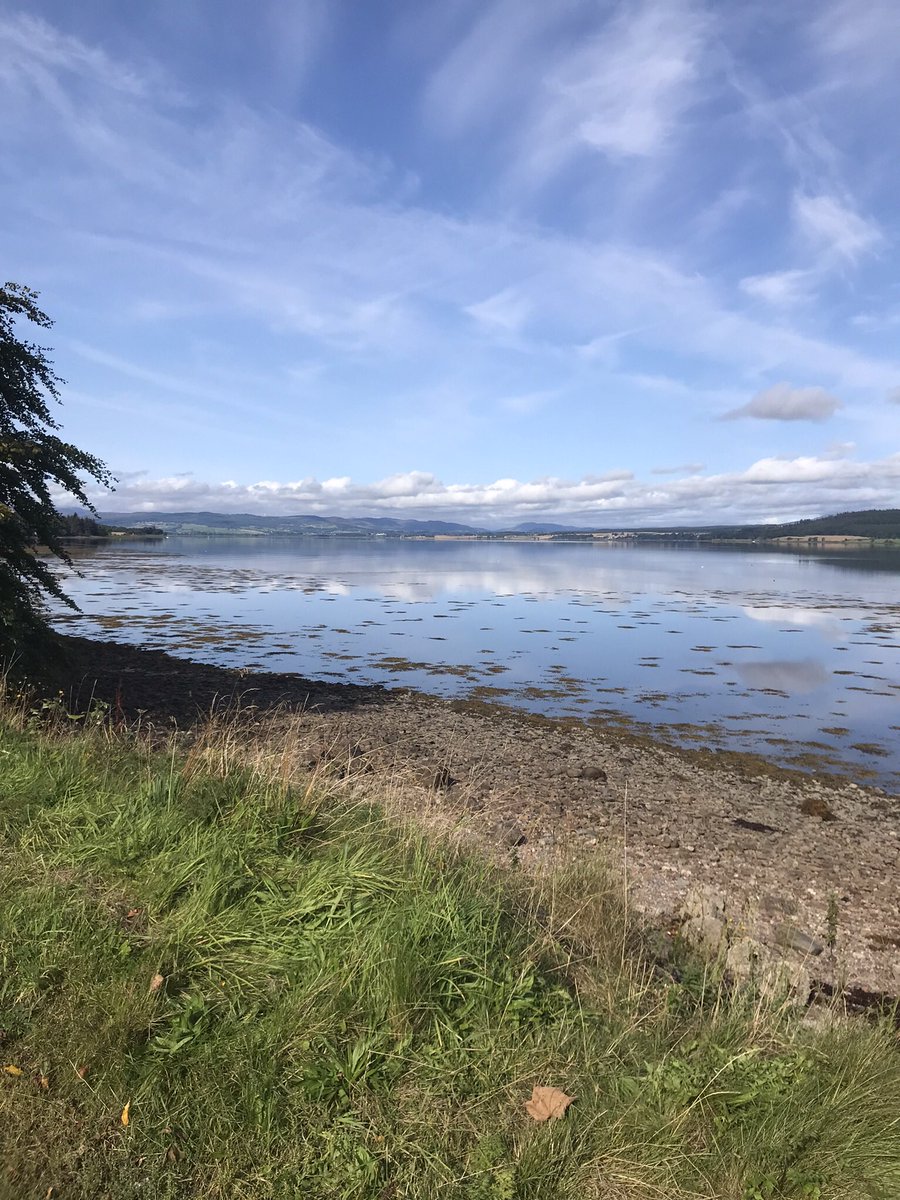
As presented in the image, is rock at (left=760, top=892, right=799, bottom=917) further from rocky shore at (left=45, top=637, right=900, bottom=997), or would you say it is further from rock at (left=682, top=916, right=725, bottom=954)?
rock at (left=682, top=916, right=725, bottom=954)

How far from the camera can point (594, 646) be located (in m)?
31.7

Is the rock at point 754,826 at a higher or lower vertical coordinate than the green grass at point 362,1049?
lower

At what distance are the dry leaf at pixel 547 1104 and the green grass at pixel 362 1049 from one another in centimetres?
6

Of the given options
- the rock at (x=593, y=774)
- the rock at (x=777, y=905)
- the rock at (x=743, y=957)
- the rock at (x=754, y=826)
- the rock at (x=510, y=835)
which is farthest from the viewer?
the rock at (x=593, y=774)

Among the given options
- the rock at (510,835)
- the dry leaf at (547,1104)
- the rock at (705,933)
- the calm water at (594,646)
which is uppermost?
the dry leaf at (547,1104)

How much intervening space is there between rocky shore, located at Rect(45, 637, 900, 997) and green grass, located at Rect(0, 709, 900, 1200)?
2.52 metres

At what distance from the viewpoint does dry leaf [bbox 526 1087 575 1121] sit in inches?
134

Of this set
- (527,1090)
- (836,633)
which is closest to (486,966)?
(527,1090)

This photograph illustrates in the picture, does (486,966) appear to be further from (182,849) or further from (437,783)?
(437,783)

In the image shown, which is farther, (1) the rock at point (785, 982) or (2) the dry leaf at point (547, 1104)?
(1) the rock at point (785, 982)

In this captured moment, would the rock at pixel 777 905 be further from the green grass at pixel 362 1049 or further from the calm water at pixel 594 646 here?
the calm water at pixel 594 646

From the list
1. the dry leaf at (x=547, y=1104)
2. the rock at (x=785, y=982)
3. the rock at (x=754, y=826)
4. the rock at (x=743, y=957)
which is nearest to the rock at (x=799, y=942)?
the rock at (x=743, y=957)

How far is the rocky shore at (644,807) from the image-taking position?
8.34 meters

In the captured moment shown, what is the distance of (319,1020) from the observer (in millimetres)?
3758
